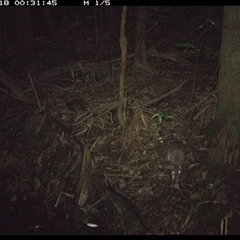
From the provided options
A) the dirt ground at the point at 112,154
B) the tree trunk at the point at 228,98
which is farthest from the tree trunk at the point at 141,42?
the tree trunk at the point at 228,98

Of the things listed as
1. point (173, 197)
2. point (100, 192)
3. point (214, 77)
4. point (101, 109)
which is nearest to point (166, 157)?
point (173, 197)

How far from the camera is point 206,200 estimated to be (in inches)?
192

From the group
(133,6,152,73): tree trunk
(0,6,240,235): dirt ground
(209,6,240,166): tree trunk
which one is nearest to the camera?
(209,6,240,166): tree trunk

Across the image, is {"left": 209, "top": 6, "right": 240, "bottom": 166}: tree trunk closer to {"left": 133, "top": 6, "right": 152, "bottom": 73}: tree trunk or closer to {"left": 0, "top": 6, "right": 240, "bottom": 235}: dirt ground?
{"left": 0, "top": 6, "right": 240, "bottom": 235}: dirt ground

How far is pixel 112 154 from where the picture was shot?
5.84 m

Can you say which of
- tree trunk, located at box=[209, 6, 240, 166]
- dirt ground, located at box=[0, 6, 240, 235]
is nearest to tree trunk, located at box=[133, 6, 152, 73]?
dirt ground, located at box=[0, 6, 240, 235]

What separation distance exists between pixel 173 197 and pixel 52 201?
1.74m

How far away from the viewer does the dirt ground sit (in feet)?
16.1

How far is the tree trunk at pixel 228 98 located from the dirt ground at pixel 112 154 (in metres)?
0.19

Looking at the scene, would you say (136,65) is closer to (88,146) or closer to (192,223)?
(88,146)

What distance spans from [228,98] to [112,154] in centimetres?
188

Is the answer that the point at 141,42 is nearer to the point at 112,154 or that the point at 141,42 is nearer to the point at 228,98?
the point at 112,154

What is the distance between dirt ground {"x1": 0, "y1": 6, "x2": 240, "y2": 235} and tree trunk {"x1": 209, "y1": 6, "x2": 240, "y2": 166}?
0.19 metres

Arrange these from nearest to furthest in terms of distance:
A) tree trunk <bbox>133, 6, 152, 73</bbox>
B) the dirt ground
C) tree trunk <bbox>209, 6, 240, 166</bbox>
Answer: tree trunk <bbox>209, 6, 240, 166</bbox>
the dirt ground
tree trunk <bbox>133, 6, 152, 73</bbox>
